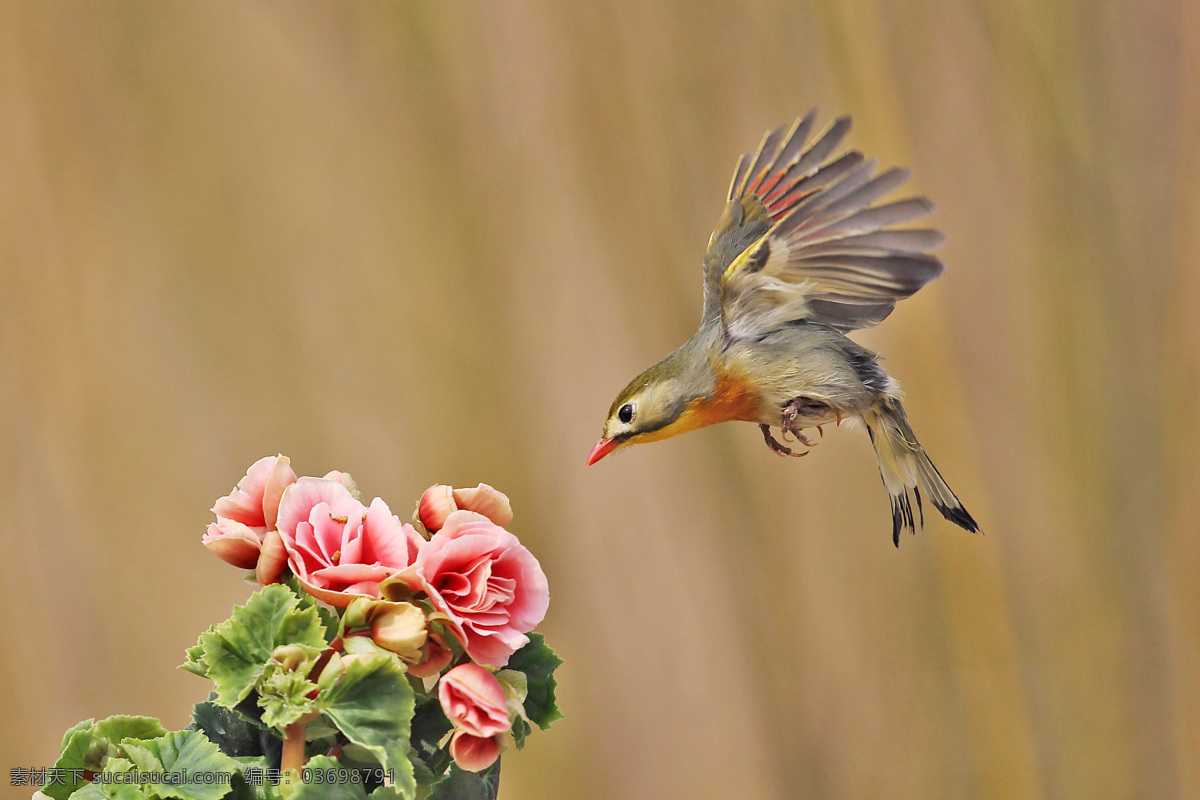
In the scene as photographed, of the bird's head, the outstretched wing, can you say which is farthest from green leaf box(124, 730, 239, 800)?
the outstretched wing

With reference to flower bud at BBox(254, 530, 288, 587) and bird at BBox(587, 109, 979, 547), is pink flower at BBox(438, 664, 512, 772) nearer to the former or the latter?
flower bud at BBox(254, 530, 288, 587)

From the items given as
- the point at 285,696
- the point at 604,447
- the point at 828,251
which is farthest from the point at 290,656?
the point at 828,251

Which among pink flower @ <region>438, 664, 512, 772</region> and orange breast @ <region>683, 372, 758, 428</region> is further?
orange breast @ <region>683, 372, 758, 428</region>

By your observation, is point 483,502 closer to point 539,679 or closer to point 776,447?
point 539,679

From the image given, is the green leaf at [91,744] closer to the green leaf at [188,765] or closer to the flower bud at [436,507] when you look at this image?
the green leaf at [188,765]

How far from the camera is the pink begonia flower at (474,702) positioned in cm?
38

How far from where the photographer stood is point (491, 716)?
1.25 feet

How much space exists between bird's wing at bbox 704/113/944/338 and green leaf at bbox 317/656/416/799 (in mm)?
294

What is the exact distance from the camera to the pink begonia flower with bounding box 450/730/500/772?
15.2 inches

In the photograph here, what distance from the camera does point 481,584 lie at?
15.5 inches

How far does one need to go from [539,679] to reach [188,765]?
141mm

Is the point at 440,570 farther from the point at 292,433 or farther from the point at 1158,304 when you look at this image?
the point at 1158,304

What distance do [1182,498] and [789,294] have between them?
655mm

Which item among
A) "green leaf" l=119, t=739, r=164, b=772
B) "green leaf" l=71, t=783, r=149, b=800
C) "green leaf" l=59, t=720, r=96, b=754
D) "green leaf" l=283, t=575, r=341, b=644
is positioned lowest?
"green leaf" l=71, t=783, r=149, b=800
